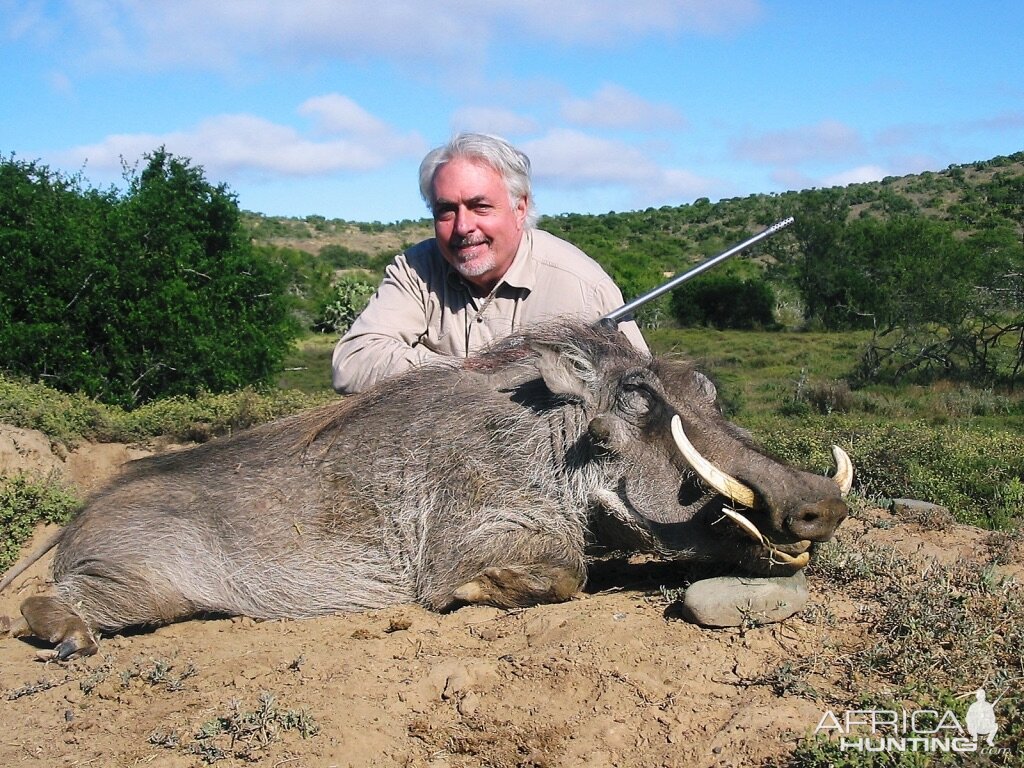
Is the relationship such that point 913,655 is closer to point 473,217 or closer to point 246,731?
point 246,731

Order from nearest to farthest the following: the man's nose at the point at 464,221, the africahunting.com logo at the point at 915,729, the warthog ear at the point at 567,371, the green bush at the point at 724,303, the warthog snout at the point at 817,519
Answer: the africahunting.com logo at the point at 915,729, the warthog snout at the point at 817,519, the warthog ear at the point at 567,371, the man's nose at the point at 464,221, the green bush at the point at 724,303

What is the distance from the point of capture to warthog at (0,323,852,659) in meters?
3.91

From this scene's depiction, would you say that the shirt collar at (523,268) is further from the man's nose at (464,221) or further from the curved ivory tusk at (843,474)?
the curved ivory tusk at (843,474)

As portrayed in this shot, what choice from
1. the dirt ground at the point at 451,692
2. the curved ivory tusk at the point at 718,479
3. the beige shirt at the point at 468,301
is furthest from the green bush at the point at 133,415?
the curved ivory tusk at the point at 718,479

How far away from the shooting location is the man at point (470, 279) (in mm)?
4926

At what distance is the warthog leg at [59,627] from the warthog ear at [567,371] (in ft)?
7.41

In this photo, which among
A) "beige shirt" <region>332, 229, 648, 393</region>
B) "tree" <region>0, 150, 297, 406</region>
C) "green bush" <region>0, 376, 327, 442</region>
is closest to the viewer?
"beige shirt" <region>332, 229, 648, 393</region>

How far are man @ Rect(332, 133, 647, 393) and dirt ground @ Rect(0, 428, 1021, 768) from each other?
150 centimetres

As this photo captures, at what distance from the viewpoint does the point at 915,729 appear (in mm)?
2578

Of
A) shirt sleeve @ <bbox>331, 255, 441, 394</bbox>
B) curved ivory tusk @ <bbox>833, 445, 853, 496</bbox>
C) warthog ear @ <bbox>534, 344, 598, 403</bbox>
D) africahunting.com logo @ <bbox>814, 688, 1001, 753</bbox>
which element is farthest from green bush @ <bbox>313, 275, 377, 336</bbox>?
africahunting.com logo @ <bbox>814, 688, 1001, 753</bbox>

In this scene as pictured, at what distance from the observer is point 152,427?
8719 mm

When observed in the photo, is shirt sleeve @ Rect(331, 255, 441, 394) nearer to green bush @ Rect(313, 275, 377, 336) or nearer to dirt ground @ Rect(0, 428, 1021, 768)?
dirt ground @ Rect(0, 428, 1021, 768)

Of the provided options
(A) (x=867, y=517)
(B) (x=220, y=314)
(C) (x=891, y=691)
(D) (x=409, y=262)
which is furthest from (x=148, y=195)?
(C) (x=891, y=691)

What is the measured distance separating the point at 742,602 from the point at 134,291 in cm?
1094
